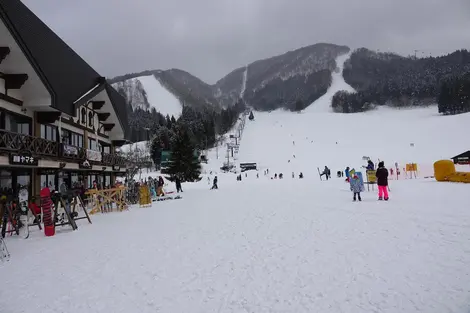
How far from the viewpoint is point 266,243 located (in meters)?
7.96

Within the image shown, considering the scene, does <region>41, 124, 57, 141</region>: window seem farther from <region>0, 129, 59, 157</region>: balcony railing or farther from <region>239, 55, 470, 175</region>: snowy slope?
<region>239, 55, 470, 175</region>: snowy slope

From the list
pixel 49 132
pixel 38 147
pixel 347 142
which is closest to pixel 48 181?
pixel 49 132

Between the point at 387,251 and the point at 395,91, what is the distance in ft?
538

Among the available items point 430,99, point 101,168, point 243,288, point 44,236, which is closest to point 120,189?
point 44,236

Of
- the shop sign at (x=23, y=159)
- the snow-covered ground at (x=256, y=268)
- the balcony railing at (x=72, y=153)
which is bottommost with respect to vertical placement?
the snow-covered ground at (x=256, y=268)

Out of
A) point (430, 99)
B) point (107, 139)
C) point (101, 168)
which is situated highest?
point (430, 99)

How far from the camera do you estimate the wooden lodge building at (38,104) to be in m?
14.5

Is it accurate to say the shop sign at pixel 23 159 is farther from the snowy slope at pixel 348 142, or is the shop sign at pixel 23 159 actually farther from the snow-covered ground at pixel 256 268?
the snowy slope at pixel 348 142

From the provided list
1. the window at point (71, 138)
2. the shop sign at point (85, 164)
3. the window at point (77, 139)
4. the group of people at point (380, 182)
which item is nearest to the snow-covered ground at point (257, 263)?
the group of people at point (380, 182)

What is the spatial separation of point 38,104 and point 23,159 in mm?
3670

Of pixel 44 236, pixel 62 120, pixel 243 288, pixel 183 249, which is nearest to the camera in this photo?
pixel 243 288

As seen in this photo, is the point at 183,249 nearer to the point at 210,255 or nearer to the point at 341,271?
the point at 210,255

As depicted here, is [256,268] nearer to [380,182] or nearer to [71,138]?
[380,182]

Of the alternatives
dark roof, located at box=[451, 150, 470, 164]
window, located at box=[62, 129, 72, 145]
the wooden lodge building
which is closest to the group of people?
the wooden lodge building
